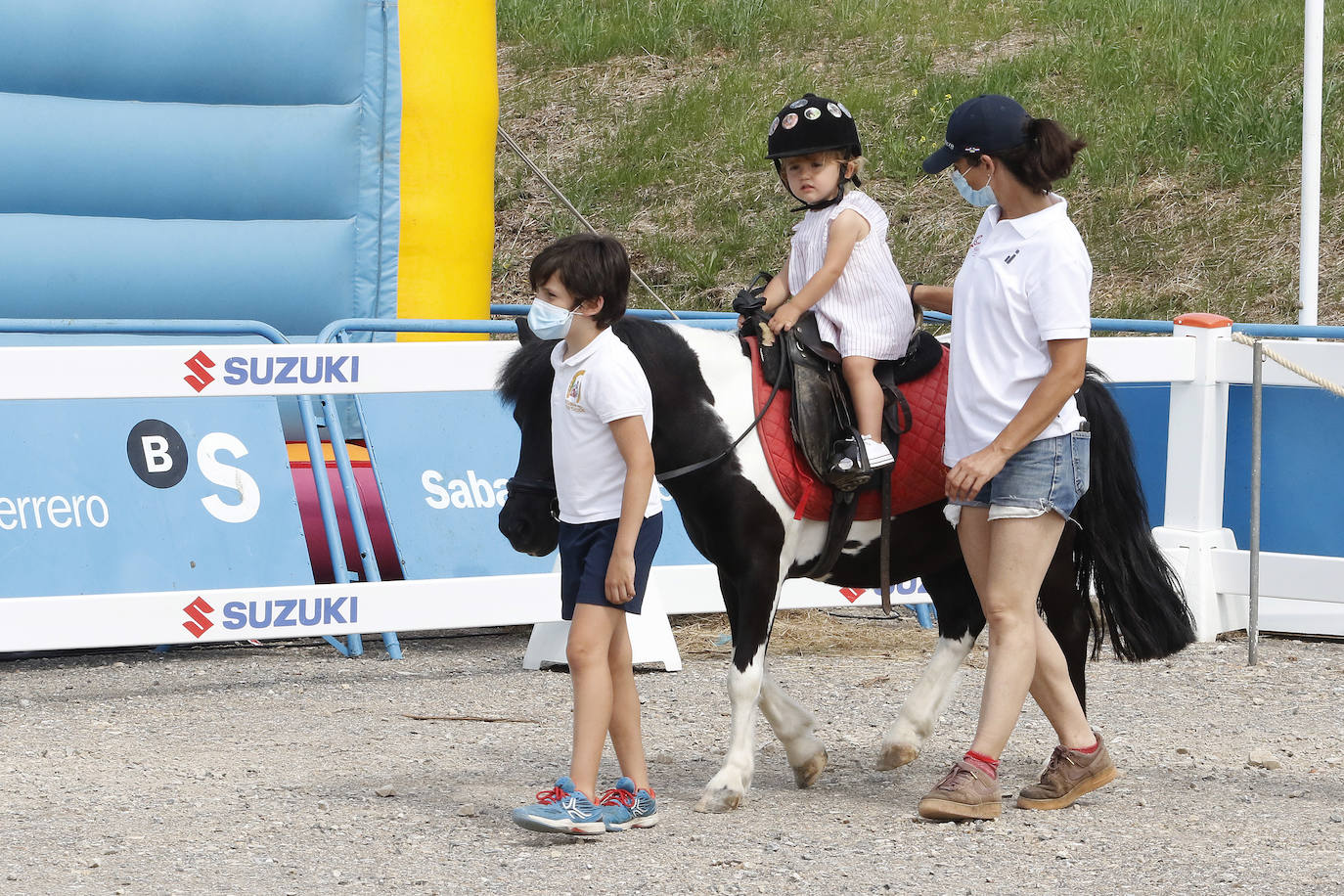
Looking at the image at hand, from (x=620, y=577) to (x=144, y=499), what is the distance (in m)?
3.29

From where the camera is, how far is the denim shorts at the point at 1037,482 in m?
4.08

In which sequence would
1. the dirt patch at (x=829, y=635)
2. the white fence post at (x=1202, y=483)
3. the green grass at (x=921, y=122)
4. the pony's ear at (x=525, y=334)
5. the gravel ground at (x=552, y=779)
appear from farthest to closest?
the green grass at (x=921, y=122), the white fence post at (x=1202, y=483), the dirt patch at (x=829, y=635), the pony's ear at (x=525, y=334), the gravel ground at (x=552, y=779)

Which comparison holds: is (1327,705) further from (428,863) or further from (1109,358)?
(428,863)

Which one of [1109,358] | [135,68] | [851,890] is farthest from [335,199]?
[851,890]

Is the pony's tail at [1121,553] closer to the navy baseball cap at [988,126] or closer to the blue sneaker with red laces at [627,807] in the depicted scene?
the navy baseball cap at [988,126]

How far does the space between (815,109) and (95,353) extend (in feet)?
9.94

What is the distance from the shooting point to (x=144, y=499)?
6551mm

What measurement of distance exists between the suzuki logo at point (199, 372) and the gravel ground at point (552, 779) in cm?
119

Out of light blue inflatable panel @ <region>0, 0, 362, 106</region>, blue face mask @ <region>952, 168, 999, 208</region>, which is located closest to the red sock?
blue face mask @ <region>952, 168, 999, 208</region>

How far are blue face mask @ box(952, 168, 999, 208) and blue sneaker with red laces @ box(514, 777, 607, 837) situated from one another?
1857 mm

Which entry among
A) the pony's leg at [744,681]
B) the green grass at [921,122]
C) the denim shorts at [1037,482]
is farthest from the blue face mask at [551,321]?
the green grass at [921,122]

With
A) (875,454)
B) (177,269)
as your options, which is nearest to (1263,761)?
(875,454)

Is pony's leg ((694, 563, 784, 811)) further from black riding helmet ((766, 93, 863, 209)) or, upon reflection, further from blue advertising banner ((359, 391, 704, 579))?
blue advertising banner ((359, 391, 704, 579))

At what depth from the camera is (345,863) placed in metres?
3.86
